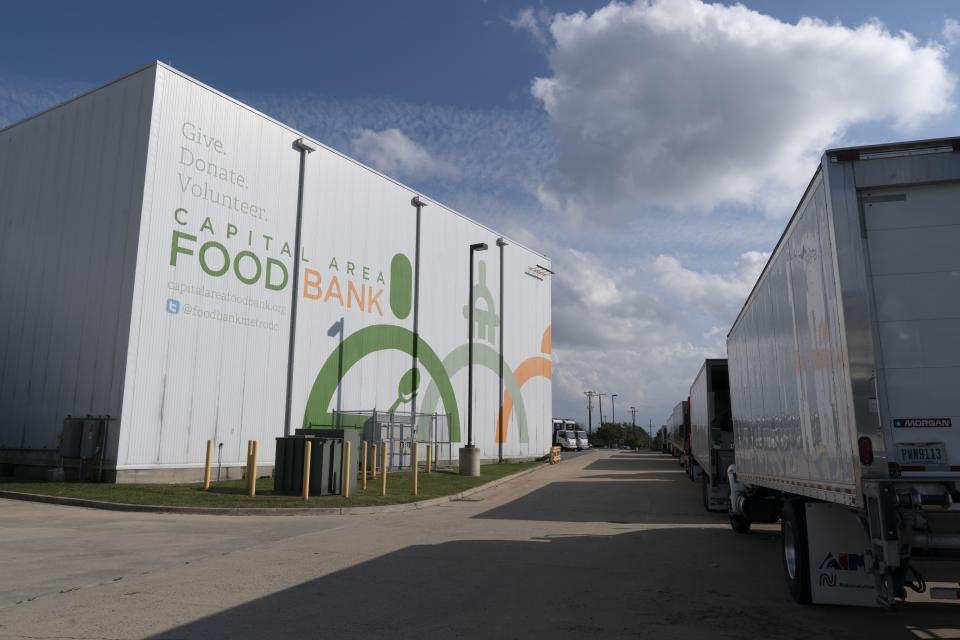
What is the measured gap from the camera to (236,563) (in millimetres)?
9086

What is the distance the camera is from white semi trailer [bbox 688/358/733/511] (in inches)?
614

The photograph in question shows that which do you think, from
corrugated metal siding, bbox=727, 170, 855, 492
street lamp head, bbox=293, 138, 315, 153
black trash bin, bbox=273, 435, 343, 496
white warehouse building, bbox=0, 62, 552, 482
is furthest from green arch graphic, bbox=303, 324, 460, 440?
corrugated metal siding, bbox=727, 170, 855, 492

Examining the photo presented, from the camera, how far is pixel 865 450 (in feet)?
17.7

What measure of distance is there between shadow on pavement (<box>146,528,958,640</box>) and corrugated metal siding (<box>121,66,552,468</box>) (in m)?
12.4

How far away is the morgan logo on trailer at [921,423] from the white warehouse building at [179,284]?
63.0 ft

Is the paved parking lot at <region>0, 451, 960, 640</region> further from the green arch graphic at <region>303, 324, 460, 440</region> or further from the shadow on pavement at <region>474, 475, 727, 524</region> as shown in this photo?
the green arch graphic at <region>303, 324, 460, 440</region>

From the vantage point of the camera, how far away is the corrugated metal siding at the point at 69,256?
66.4ft

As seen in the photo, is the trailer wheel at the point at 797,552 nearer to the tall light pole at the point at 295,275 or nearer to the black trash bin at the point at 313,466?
the black trash bin at the point at 313,466

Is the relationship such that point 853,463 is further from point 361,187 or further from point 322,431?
point 361,187

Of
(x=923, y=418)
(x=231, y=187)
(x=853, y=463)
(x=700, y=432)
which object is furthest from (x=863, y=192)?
(x=231, y=187)

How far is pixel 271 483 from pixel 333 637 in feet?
50.4

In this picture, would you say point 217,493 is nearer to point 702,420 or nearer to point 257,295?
point 257,295

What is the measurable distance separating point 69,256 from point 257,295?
20.1ft

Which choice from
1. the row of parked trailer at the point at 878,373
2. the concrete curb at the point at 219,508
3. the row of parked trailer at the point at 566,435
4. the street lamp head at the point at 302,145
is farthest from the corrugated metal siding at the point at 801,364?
the row of parked trailer at the point at 566,435
